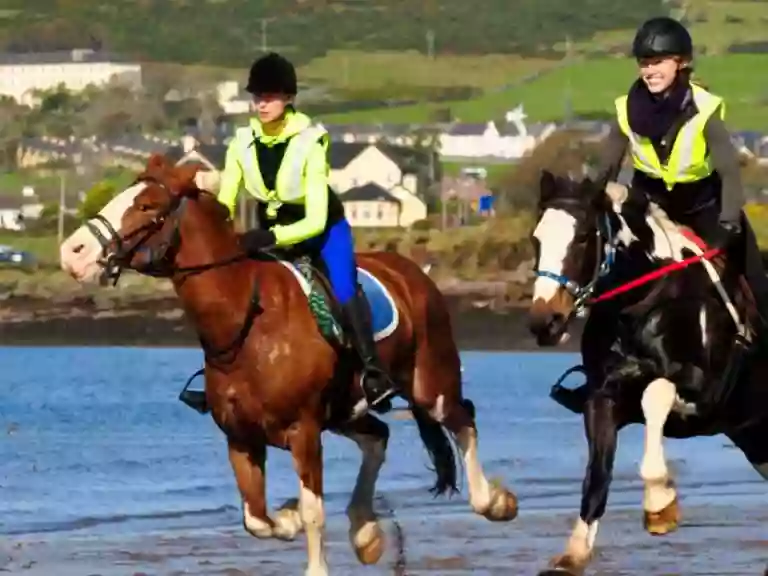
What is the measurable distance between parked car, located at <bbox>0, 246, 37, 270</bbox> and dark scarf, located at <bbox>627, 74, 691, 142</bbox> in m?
54.8

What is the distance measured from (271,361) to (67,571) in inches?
125

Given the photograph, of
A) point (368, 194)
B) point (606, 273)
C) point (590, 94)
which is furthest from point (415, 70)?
point (606, 273)

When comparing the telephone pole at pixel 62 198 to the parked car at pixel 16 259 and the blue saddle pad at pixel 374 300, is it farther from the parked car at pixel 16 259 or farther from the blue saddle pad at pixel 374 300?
the blue saddle pad at pixel 374 300

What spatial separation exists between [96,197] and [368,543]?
60.8m

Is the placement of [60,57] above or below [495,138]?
below

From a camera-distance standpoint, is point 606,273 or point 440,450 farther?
point 440,450

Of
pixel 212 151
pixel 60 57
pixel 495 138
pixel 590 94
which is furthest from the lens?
pixel 60 57

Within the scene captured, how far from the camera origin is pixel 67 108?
105 meters

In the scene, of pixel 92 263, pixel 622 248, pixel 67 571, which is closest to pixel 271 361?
pixel 92 263

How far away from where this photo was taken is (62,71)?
352 ft

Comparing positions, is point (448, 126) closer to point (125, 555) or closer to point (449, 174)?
point (449, 174)

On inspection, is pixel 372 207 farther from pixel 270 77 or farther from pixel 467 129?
pixel 270 77

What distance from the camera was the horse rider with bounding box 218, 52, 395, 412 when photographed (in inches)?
458

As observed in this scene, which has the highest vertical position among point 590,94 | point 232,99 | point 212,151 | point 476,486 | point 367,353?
point 367,353
